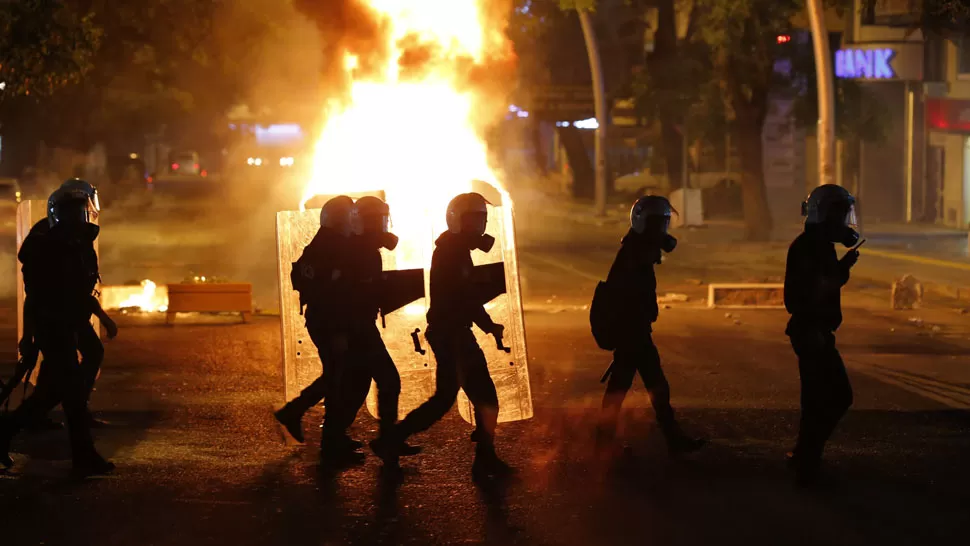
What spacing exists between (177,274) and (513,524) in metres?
15.3

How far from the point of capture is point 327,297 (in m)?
7.50

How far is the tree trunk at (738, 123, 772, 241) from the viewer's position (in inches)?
1079

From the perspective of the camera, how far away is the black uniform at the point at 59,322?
7184 millimetres

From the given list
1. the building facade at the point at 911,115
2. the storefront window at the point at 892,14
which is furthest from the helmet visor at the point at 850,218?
the storefront window at the point at 892,14

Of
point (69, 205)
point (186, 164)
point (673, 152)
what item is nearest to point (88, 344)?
point (69, 205)

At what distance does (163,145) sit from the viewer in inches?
4097

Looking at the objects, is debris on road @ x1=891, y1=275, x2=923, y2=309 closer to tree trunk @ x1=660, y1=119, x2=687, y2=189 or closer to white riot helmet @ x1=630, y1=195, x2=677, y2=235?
white riot helmet @ x1=630, y1=195, x2=677, y2=235

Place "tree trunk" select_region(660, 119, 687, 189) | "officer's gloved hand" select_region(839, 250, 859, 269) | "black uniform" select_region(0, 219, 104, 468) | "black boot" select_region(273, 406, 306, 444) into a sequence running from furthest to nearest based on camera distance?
"tree trunk" select_region(660, 119, 687, 189) → "black boot" select_region(273, 406, 306, 444) → "black uniform" select_region(0, 219, 104, 468) → "officer's gloved hand" select_region(839, 250, 859, 269)

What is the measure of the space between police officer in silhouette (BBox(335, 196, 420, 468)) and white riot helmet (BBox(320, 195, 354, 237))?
0.14ft

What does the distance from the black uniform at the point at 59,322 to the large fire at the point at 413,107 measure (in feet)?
15.1

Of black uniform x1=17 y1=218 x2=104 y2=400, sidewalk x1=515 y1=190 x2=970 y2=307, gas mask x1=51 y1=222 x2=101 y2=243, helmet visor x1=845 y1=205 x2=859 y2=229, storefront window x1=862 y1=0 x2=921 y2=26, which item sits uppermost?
storefront window x1=862 y1=0 x2=921 y2=26

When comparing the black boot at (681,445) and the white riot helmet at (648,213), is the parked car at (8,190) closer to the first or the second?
the white riot helmet at (648,213)

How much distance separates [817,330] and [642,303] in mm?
1057

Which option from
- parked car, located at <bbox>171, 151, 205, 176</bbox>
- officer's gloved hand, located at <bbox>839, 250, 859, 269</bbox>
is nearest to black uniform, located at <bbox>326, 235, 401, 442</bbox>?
officer's gloved hand, located at <bbox>839, 250, 859, 269</bbox>
